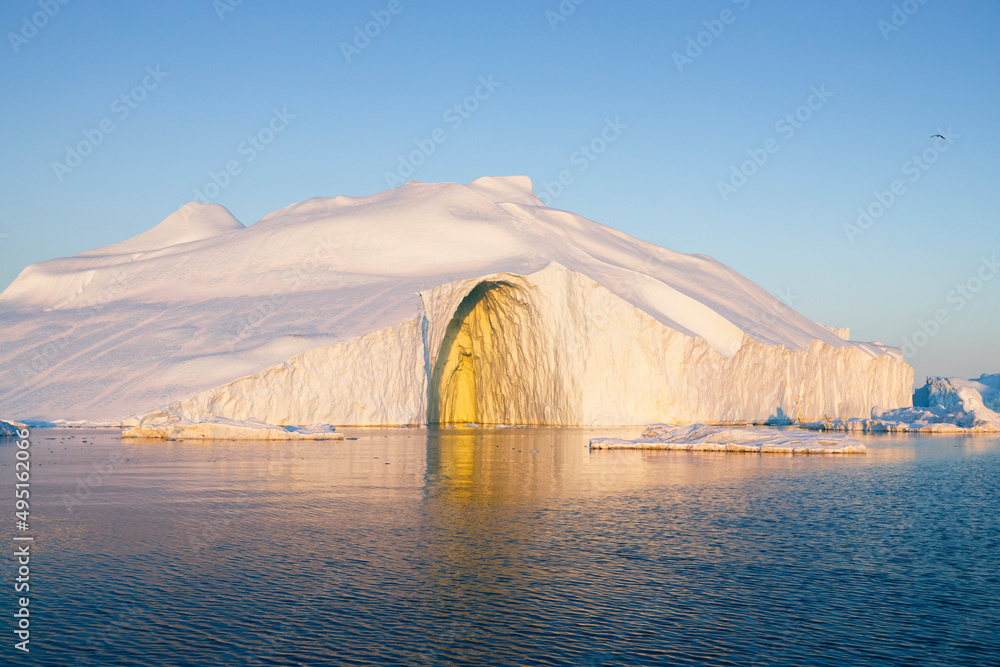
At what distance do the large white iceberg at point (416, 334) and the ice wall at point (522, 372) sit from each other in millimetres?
108

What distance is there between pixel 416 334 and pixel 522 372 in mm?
9067

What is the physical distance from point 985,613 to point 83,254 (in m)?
79.2

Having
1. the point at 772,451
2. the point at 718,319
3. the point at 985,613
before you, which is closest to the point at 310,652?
the point at 985,613

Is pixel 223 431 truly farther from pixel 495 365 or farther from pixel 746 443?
pixel 495 365

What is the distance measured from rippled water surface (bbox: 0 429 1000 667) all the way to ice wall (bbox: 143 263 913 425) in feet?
68.4

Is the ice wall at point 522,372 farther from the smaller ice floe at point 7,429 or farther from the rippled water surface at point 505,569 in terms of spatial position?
the rippled water surface at point 505,569

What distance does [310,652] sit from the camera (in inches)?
302

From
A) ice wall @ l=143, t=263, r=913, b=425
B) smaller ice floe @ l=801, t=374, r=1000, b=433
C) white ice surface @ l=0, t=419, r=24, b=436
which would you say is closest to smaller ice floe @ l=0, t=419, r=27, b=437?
white ice surface @ l=0, t=419, r=24, b=436

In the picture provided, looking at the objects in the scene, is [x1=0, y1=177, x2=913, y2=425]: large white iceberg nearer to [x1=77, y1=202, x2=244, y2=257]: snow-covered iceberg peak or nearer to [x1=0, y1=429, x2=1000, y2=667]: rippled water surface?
[x1=77, y1=202, x2=244, y2=257]: snow-covered iceberg peak

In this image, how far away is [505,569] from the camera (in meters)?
11.0

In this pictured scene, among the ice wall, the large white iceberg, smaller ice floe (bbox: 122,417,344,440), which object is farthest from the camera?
the large white iceberg

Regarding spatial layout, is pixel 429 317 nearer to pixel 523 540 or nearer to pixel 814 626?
pixel 523 540

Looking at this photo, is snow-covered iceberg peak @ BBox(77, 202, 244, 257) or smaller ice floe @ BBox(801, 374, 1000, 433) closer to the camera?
smaller ice floe @ BBox(801, 374, 1000, 433)

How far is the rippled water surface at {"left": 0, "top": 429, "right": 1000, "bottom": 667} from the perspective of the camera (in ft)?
26.0
